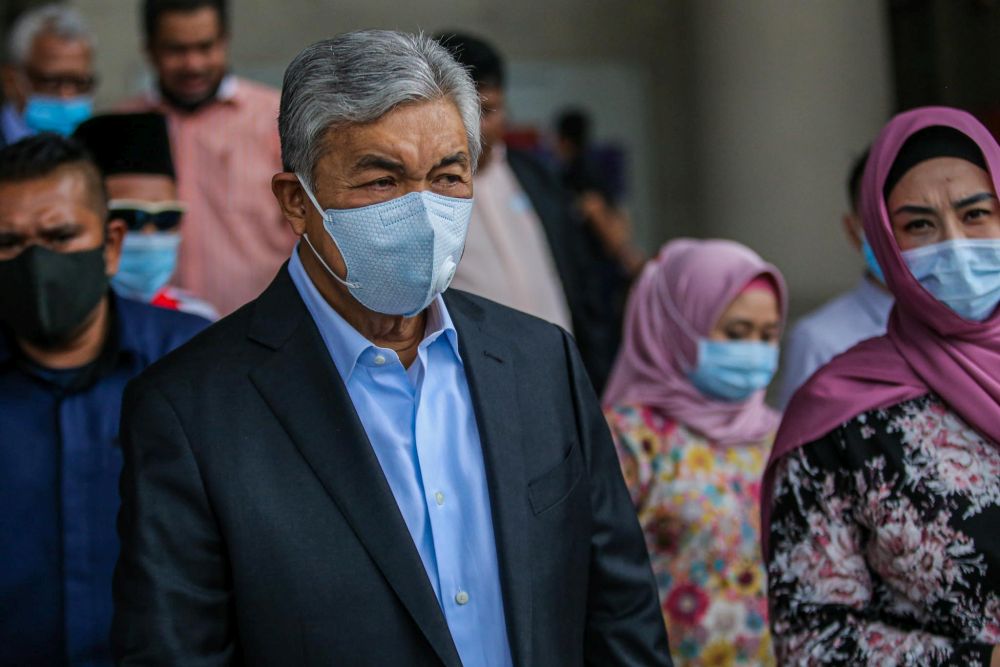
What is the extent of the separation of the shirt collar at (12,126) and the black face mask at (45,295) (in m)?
2.25

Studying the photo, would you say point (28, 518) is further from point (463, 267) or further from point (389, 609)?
point (463, 267)

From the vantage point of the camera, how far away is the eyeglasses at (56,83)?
5.34 metres

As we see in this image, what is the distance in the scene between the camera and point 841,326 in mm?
4305

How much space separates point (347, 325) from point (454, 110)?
1.37ft

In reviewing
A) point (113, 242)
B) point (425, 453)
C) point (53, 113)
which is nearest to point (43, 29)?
point (53, 113)

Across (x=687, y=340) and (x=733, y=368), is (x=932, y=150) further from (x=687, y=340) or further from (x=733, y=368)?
(x=687, y=340)

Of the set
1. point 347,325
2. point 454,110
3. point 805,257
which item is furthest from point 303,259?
point 805,257

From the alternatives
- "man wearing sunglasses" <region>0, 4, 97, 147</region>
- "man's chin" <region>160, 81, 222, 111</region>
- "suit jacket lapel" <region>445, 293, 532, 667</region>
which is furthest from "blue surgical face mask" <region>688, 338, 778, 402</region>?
"man wearing sunglasses" <region>0, 4, 97, 147</region>

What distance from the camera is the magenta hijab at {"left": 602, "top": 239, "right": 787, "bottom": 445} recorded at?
161 inches

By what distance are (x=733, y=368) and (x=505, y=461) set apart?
68.0 inches

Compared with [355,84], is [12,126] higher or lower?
lower

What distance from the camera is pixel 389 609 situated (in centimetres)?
232

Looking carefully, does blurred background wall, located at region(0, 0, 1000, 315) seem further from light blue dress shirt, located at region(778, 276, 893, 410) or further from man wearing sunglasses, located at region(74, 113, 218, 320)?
man wearing sunglasses, located at region(74, 113, 218, 320)

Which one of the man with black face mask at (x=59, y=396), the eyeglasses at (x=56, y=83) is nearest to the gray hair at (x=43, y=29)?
the eyeglasses at (x=56, y=83)
